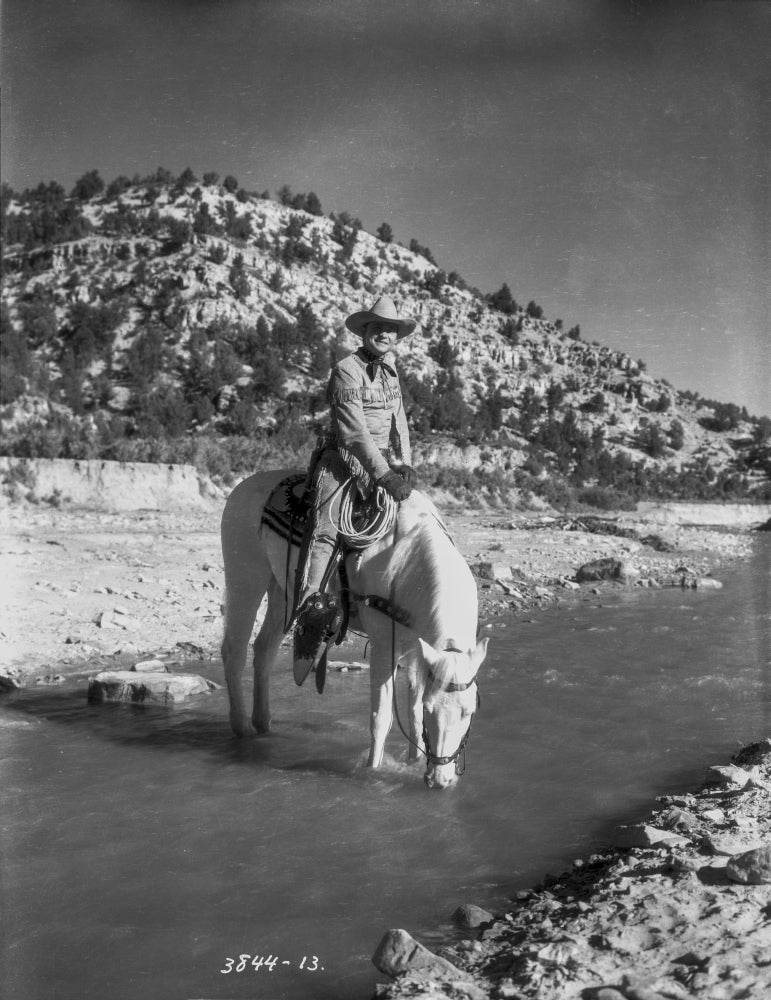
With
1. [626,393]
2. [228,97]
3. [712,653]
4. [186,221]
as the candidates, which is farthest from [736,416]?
[228,97]

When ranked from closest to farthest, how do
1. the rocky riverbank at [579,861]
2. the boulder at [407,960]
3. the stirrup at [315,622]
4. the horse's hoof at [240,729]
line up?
the rocky riverbank at [579,861] → the boulder at [407,960] → the stirrup at [315,622] → the horse's hoof at [240,729]

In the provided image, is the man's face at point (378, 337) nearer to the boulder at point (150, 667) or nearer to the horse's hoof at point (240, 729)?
the horse's hoof at point (240, 729)

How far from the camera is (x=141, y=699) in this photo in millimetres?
7004

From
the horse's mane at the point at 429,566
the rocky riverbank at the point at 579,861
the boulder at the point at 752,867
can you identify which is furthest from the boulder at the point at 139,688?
the boulder at the point at 752,867

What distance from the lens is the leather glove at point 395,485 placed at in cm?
528

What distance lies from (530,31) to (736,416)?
199 ft

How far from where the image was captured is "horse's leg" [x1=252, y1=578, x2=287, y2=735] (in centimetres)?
630

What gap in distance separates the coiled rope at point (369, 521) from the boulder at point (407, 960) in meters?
2.79

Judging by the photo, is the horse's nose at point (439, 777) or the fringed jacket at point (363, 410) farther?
the fringed jacket at point (363, 410)

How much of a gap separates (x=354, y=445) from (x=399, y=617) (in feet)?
4.26

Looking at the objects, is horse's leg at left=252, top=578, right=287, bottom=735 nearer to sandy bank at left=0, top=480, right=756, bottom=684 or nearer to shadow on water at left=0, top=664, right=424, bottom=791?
shadow on water at left=0, top=664, right=424, bottom=791

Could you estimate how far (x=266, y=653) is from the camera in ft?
21.0

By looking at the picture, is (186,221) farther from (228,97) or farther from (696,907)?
(696,907)

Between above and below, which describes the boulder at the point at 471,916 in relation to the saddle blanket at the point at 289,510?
below
